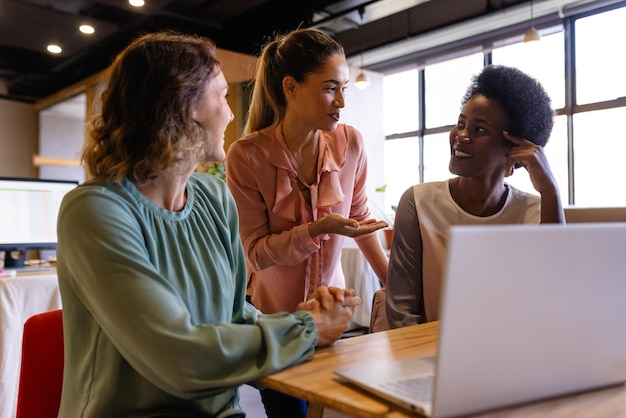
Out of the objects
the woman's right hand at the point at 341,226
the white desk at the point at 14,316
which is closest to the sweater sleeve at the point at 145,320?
the woman's right hand at the point at 341,226

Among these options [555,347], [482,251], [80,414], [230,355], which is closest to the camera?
[482,251]

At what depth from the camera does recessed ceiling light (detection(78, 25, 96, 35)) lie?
666 centimetres

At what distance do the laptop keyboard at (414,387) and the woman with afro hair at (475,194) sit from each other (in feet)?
1.90

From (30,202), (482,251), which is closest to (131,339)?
(482,251)

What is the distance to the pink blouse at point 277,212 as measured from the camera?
149cm

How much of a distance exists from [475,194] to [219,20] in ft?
19.5

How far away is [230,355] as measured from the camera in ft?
2.57

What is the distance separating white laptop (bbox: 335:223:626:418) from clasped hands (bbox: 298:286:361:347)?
0.17 meters

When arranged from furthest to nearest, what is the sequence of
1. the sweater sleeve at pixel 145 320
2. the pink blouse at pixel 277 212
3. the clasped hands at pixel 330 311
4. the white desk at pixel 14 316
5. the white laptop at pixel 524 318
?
the white desk at pixel 14 316 < the pink blouse at pixel 277 212 < the clasped hands at pixel 330 311 < the sweater sleeve at pixel 145 320 < the white laptop at pixel 524 318

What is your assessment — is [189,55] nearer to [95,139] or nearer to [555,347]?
[95,139]

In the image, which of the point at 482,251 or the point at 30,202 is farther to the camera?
the point at 30,202

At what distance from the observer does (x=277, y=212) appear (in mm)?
1502

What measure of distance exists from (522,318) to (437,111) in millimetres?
6948

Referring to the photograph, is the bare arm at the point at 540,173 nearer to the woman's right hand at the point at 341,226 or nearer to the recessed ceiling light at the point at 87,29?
the woman's right hand at the point at 341,226
